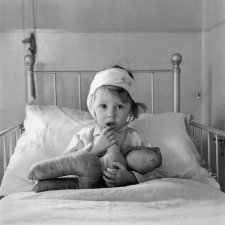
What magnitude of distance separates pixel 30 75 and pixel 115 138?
765 mm

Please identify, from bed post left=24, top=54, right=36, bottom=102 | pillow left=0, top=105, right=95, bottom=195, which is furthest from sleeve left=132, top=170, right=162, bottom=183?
bed post left=24, top=54, right=36, bottom=102

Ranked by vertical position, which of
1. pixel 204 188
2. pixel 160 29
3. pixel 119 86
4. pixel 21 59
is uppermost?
pixel 160 29

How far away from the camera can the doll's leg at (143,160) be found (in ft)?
3.70

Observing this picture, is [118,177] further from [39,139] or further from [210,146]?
[210,146]

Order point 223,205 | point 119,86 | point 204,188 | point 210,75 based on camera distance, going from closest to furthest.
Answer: point 223,205, point 204,188, point 119,86, point 210,75

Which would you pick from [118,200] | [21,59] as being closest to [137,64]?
[21,59]

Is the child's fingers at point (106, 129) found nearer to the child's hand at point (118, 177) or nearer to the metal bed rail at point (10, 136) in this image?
the child's hand at point (118, 177)

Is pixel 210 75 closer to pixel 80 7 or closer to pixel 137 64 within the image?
pixel 137 64

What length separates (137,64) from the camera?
1.94 m

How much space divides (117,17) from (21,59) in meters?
0.55

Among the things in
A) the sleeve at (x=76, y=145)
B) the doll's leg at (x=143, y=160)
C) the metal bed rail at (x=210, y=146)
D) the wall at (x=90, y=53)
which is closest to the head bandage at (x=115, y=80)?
the sleeve at (x=76, y=145)

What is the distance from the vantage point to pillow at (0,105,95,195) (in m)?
1.30

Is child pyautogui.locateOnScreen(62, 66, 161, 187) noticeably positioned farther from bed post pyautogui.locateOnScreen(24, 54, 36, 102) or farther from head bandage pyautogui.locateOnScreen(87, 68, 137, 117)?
bed post pyautogui.locateOnScreen(24, 54, 36, 102)

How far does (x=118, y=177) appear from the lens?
42.5 inches
